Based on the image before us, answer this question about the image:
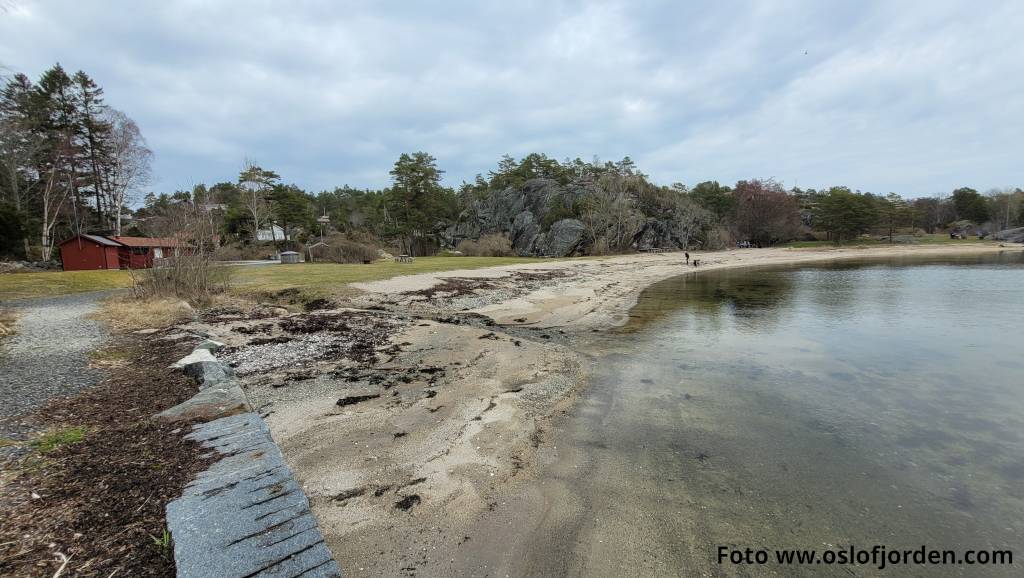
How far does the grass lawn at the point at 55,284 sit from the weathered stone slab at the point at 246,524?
21.3 m

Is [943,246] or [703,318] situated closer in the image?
[703,318]

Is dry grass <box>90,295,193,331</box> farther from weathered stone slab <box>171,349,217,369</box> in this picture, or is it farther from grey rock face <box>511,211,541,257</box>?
grey rock face <box>511,211,541,257</box>

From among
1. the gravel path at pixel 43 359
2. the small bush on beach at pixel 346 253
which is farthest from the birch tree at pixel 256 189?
the gravel path at pixel 43 359

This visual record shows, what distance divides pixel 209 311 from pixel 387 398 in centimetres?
1011

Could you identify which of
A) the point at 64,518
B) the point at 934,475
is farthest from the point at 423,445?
the point at 934,475

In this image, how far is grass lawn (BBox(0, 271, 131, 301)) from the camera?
705 inches

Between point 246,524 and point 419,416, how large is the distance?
3.26 meters

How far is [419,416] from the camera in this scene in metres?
6.30

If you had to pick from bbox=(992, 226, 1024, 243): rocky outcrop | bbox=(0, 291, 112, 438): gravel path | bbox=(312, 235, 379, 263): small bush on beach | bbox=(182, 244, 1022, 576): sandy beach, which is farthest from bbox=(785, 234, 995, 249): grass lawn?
bbox=(0, 291, 112, 438): gravel path

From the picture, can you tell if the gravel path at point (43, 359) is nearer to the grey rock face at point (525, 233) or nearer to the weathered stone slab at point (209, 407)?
the weathered stone slab at point (209, 407)

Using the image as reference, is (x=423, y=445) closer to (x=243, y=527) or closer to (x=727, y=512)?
(x=243, y=527)

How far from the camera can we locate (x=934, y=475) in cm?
487

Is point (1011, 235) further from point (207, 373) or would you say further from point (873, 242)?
point (207, 373)

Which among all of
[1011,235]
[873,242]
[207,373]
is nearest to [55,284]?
[207,373]
